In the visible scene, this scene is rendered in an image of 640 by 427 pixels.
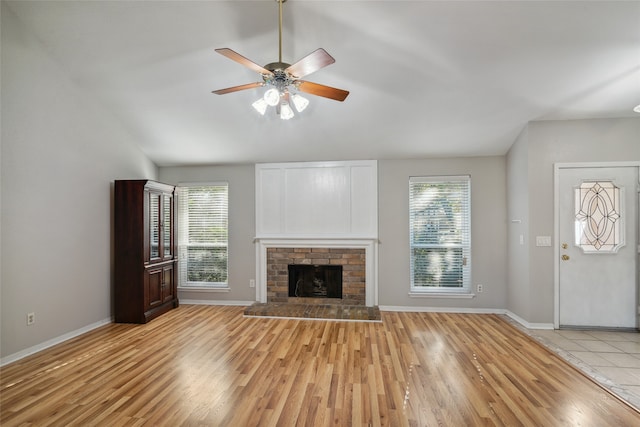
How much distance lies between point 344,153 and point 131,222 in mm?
3230

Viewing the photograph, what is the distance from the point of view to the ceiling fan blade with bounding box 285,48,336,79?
6.49ft

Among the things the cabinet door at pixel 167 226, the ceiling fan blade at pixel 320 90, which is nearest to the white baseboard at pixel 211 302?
the cabinet door at pixel 167 226

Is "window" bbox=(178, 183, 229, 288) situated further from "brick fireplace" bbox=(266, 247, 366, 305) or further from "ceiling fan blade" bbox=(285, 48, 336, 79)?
"ceiling fan blade" bbox=(285, 48, 336, 79)

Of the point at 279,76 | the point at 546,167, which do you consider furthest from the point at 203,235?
the point at 546,167

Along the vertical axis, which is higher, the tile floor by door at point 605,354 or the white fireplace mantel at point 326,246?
the white fireplace mantel at point 326,246

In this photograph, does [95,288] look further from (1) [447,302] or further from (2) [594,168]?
(2) [594,168]

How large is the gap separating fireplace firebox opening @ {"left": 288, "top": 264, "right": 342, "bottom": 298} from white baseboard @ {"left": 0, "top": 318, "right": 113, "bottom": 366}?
2.66 m

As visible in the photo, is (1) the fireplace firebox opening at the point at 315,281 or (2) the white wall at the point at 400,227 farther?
(1) the fireplace firebox opening at the point at 315,281

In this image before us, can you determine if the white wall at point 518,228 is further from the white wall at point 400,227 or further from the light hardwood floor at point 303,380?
the light hardwood floor at point 303,380

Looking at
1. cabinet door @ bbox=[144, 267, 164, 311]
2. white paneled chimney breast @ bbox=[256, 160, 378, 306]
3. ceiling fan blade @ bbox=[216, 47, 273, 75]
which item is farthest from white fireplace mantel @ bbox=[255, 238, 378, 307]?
ceiling fan blade @ bbox=[216, 47, 273, 75]

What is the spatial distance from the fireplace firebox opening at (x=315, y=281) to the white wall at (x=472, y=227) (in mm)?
722

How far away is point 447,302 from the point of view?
4.84 meters

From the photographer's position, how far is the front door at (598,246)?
392cm

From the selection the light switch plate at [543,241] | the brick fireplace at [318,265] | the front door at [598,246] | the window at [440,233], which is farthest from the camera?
the brick fireplace at [318,265]
